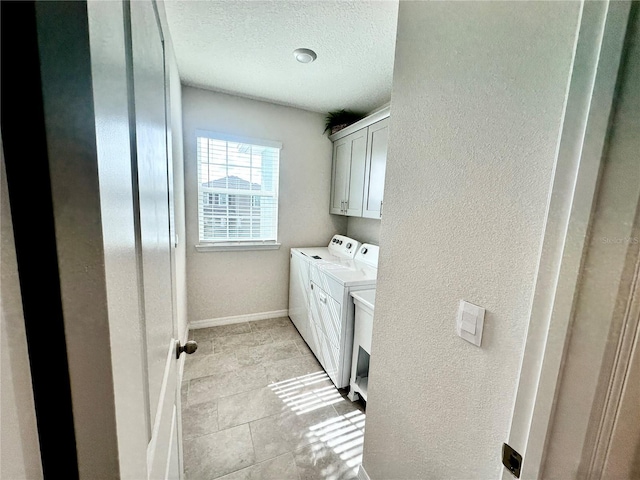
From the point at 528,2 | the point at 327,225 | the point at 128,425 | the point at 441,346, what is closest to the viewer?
the point at 128,425

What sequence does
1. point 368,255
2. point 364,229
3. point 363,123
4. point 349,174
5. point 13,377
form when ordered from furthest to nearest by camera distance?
point 364,229
point 349,174
point 368,255
point 363,123
point 13,377

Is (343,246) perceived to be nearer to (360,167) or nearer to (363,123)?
(360,167)

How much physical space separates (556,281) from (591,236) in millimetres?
112

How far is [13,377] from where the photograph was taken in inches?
10.2

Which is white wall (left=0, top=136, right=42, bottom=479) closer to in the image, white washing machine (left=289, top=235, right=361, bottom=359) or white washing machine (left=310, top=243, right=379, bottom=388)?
white washing machine (left=310, top=243, right=379, bottom=388)

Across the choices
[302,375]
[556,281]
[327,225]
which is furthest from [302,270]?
[556,281]

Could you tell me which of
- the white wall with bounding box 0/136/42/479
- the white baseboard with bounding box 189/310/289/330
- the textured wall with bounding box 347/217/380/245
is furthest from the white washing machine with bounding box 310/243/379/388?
the white wall with bounding box 0/136/42/479

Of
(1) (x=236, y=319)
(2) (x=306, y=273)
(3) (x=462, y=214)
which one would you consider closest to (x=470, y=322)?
(3) (x=462, y=214)

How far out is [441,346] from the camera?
89cm

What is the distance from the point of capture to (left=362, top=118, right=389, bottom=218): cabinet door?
2270mm

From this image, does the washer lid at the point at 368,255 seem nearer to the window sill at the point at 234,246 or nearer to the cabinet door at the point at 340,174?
the cabinet door at the point at 340,174

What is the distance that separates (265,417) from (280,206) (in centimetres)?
208

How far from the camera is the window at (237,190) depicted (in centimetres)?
276

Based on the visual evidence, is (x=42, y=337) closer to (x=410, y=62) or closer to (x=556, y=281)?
(x=556, y=281)
